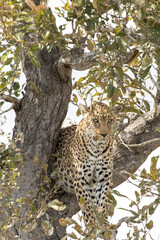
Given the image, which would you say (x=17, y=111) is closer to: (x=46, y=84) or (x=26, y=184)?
(x=46, y=84)

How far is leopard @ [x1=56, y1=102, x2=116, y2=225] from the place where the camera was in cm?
702

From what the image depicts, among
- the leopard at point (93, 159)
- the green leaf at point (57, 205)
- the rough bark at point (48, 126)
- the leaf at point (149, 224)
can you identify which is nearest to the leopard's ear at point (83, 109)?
the leopard at point (93, 159)

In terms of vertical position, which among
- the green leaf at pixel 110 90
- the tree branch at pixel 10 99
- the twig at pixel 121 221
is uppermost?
the tree branch at pixel 10 99

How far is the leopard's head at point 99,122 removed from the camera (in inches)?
275

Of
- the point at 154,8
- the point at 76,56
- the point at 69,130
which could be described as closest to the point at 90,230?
the point at 154,8

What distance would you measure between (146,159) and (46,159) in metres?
1.49

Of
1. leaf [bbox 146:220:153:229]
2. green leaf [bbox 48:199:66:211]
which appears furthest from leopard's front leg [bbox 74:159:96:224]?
leaf [bbox 146:220:153:229]

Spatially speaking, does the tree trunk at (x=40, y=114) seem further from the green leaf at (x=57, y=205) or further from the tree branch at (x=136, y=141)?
the green leaf at (x=57, y=205)

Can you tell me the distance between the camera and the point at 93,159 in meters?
7.18

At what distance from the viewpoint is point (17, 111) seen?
284 inches

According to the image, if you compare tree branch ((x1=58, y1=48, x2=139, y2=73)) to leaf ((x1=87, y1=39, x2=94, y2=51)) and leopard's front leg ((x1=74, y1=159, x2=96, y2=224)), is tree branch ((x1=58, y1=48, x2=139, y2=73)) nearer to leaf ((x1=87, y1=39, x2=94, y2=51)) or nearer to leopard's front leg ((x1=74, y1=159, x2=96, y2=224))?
leaf ((x1=87, y1=39, x2=94, y2=51))

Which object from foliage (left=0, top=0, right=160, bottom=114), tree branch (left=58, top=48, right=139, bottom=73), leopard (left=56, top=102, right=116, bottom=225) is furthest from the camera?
leopard (left=56, top=102, right=116, bottom=225)

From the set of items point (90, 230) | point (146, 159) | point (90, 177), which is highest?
point (146, 159)

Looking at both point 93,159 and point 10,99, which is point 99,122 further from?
point 10,99
